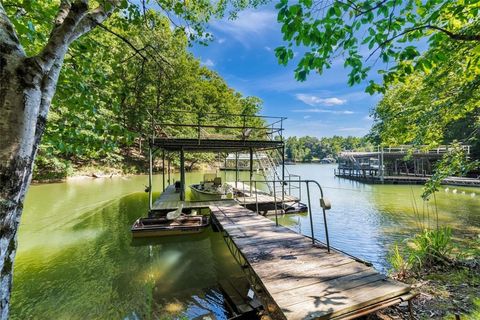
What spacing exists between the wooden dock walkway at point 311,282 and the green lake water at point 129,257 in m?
1.36

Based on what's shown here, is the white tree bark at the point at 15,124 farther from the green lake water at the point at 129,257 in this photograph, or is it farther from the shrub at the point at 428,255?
the shrub at the point at 428,255

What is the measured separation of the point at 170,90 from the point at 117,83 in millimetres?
27815

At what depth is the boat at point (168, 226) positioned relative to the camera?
320 inches

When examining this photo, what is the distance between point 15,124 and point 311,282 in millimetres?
3364

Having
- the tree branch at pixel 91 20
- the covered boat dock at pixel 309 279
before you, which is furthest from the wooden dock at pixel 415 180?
the tree branch at pixel 91 20

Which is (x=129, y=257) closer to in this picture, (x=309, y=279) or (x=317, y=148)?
(x=309, y=279)

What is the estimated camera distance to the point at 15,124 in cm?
136

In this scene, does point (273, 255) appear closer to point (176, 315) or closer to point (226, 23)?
point (176, 315)

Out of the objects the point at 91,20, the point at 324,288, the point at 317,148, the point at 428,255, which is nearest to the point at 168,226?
the point at 324,288

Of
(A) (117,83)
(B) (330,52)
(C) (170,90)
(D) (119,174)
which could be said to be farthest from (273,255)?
(C) (170,90)

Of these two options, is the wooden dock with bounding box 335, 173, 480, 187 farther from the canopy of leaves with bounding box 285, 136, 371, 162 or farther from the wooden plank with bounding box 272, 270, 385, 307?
the canopy of leaves with bounding box 285, 136, 371, 162

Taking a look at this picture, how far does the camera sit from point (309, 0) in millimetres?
2051

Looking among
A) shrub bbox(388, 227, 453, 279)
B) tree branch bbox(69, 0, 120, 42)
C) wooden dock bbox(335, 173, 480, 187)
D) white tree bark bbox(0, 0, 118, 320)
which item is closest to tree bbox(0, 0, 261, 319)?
white tree bark bbox(0, 0, 118, 320)

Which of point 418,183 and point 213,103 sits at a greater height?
point 213,103
